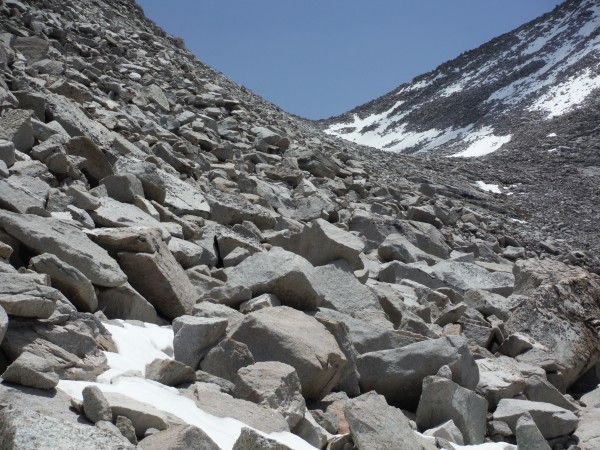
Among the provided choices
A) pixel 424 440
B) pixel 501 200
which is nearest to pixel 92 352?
pixel 424 440

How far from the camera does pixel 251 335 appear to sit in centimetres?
539

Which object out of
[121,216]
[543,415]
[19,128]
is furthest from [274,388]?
[19,128]

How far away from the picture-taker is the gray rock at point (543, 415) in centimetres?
612

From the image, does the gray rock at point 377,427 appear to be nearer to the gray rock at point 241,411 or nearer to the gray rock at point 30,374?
the gray rock at point 241,411

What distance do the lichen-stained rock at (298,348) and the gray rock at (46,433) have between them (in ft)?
7.13

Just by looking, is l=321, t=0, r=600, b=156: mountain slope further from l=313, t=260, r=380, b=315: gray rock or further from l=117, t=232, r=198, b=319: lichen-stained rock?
l=117, t=232, r=198, b=319: lichen-stained rock

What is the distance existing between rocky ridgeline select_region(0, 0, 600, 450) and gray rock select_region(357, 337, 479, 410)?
0.05 feet

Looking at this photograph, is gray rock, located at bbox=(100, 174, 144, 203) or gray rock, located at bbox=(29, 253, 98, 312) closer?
gray rock, located at bbox=(29, 253, 98, 312)

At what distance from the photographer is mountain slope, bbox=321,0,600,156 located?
63094 millimetres

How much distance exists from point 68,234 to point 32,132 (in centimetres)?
302

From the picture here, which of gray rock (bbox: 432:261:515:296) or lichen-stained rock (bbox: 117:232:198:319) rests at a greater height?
gray rock (bbox: 432:261:515:296)

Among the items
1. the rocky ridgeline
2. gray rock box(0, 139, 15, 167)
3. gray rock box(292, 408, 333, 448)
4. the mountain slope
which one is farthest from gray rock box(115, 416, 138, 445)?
the mountain slope

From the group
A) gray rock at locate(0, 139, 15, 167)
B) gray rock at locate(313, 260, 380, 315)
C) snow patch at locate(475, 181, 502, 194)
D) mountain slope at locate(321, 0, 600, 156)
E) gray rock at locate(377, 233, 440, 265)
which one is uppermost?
mountain slope at locate(321, 0, 600, 156)

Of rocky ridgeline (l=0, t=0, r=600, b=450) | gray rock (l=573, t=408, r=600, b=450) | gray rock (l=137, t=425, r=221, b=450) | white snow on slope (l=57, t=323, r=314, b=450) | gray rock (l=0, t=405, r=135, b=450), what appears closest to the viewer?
gray rock (l=0, t=405, r=135, b=450)
